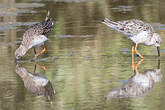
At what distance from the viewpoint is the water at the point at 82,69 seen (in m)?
8.11

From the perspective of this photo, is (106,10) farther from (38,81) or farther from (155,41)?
(38,81)

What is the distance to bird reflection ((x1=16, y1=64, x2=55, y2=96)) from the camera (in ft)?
28.9

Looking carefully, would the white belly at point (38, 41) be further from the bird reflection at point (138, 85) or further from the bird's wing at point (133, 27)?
the bird reflection at point (138, 85)

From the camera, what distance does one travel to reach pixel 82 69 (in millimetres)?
10305

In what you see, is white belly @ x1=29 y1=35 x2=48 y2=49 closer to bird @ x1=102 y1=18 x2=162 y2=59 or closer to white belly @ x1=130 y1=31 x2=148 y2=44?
bird @ x1=102 y1=18 x2=162 y2=59

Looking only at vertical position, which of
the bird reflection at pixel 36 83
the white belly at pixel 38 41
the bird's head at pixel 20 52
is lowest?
the bird reflection at pixel 36 83

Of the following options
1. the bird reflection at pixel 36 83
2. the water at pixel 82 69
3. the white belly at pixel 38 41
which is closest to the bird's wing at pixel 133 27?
the water at pixel 82 69

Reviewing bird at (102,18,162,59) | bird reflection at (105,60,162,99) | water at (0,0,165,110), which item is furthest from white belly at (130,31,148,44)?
bird reflection at (105,60,162,99)

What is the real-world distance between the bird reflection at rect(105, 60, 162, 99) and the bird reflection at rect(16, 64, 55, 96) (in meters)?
1.09

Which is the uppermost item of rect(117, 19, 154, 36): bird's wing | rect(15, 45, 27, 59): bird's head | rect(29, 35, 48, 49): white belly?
rect(117, 19, 154, 36): bird's wing

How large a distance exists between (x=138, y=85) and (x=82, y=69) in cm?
171

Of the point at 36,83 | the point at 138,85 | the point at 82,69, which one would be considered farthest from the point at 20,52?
the point at 138,85

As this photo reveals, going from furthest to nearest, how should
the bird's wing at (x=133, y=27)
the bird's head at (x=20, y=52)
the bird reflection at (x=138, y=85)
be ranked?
the bird's wing at (x=133, y=27), the bird's head at (x=20, y=52), the bird reflection at (x=138, y=85)

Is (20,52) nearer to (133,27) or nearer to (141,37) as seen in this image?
(133,27)
